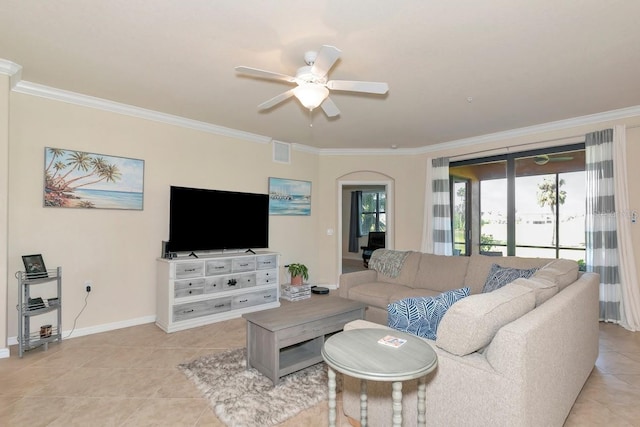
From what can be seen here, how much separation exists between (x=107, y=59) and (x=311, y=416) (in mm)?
3184

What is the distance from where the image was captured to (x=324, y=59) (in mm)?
2156

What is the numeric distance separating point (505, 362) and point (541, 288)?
2.81 ft

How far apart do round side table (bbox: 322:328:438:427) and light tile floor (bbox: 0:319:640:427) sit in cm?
81

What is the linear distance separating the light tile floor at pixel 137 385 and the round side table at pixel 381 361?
0.81 m

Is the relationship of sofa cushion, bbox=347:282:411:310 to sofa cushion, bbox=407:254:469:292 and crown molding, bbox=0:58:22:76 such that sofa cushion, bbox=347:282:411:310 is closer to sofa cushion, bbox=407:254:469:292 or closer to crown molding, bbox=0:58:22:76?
sofa cushion, bbox=407:254:469:292

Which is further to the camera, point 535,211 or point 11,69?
point 535,211

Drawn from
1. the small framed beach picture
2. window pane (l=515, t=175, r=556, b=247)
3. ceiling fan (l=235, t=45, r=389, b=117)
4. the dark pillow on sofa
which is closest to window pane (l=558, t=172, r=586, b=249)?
window pane (l=515, t=175, r=556, b=247)

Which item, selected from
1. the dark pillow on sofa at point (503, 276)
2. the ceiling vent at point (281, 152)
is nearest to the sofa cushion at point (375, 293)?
the dark pillow on sofa at point (503, 276)

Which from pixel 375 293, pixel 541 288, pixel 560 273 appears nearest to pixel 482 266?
pixel 560 273

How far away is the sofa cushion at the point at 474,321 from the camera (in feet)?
5.12

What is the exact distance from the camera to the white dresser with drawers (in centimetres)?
377

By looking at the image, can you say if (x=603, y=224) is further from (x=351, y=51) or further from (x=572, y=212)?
(x=351, y=51)

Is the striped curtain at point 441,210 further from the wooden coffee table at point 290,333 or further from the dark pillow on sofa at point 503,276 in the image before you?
the wooden coffee table at point 290,333

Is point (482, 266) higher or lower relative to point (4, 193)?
lower
